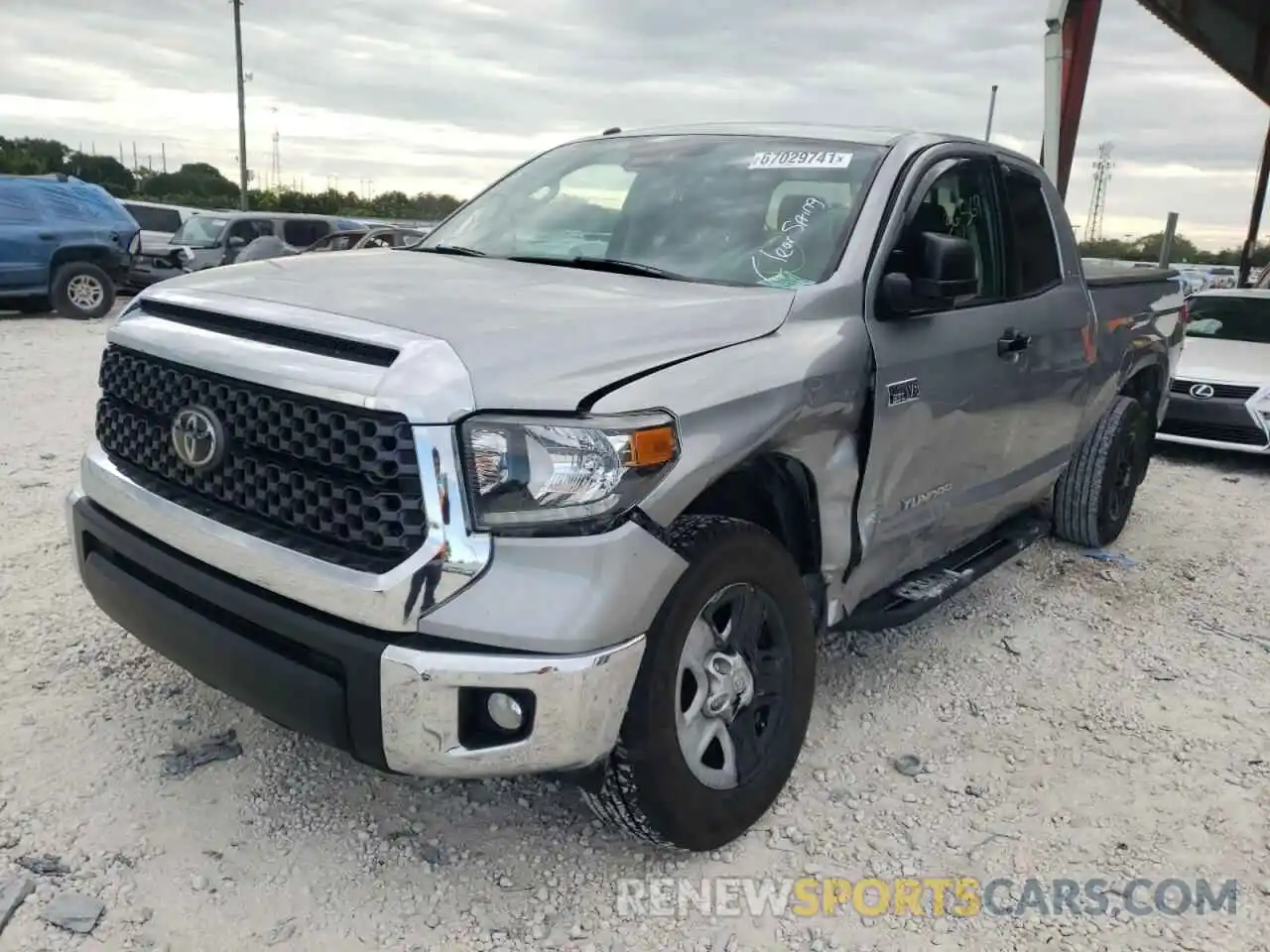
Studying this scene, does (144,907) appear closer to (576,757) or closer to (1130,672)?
(576,757)

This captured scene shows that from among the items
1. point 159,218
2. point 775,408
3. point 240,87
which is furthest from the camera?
point 240,87

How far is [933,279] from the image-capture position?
3.00 m

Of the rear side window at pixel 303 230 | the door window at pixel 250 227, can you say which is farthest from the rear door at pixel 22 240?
the rear side window at pixel 303 230

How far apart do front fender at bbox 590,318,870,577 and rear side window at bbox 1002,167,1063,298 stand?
142cm

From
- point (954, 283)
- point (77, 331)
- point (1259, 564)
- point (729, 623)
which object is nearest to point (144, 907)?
point (729, 623)

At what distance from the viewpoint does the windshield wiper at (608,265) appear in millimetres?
3072

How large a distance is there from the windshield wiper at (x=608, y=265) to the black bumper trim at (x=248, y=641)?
4.71 feet

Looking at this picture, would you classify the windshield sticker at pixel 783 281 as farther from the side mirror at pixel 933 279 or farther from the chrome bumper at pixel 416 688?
the chrome bumper at pixel 416 688

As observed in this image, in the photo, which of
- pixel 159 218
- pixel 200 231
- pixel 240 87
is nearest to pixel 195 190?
pixel 240 87

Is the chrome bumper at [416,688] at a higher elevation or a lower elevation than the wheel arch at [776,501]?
lower

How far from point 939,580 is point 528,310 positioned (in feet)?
6.14

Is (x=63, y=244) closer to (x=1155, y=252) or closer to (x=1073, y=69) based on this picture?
(x=1073, y=69)

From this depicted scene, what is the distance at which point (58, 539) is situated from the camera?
4660mm

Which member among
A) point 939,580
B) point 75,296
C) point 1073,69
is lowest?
point 75,296
